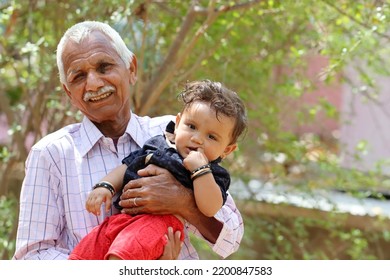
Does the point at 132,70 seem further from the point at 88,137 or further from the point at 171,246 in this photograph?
the point at 171,246

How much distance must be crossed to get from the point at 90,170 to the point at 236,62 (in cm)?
289

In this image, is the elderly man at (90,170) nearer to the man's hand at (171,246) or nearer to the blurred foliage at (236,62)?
the man's hand at (171,246)

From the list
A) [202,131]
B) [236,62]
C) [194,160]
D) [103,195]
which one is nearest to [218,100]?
[202,131]

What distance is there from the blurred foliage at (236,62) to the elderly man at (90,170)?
138 centimetres

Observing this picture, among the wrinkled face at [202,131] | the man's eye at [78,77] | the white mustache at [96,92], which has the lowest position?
the wrinkled face at [202,131]

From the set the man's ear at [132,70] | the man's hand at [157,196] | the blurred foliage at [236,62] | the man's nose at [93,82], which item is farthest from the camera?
the blurred foliage at [236,62]

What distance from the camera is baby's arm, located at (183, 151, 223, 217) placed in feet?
7.87

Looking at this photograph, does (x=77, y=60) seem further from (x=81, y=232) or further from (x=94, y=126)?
(x=81, y=232)

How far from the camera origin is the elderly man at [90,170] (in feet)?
→ 8.13

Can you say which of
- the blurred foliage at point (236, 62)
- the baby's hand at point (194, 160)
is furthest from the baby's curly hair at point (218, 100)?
the blurred foliage at point (236, 62)

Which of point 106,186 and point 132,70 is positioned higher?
point 132,70

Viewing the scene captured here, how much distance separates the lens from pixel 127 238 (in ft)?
7.66

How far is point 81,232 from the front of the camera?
253 centimetres
